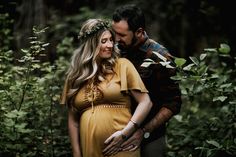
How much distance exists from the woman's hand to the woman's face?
673mm

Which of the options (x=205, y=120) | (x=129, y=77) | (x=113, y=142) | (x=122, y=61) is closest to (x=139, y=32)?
(x=122, y=61)

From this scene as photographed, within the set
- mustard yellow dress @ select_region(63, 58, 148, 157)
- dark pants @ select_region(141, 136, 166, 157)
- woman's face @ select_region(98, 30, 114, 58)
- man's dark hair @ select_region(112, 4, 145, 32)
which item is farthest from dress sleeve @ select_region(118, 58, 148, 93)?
dark pants @ select_region(141, 136, 166, 157)

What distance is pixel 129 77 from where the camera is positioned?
4.35 m

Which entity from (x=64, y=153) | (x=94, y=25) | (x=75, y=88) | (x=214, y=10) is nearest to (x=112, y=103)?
(x=75, y=88)

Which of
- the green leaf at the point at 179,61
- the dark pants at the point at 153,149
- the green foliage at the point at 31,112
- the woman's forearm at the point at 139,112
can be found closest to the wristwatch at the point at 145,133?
the dark pants at the point at 153,149

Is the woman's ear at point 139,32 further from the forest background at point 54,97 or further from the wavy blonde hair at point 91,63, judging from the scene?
the forest background at point 54,97

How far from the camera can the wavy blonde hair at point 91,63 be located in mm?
4398

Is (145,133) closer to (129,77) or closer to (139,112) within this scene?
(139,112)

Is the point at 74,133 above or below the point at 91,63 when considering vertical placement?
below

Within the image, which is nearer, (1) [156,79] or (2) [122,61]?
(2) [122,61]

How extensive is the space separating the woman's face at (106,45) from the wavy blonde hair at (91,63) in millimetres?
27

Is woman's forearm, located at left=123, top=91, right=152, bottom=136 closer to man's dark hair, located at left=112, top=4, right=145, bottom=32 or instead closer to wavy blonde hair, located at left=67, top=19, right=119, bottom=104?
wavy blonde hair, located at left=67, top=19, right=119, bottom=104

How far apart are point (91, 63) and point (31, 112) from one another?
127 cm

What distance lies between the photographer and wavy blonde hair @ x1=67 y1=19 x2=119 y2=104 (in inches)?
173
